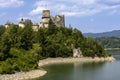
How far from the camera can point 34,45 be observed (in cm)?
8388

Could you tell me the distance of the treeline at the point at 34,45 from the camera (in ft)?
201

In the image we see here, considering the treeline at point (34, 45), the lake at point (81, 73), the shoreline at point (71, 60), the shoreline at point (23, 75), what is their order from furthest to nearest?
1. the shoreline at point (71, 60)
2. the treeline at point (34, 45)
3. the lake at point (81, 73)
4. the shoreline at point (23, 75)

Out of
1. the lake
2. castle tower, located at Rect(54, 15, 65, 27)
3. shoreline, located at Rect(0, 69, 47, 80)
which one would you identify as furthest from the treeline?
the lake

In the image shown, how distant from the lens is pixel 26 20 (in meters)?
106

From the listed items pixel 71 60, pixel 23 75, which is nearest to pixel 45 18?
pixel 71 60

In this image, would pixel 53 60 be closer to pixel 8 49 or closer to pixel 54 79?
pixel 8 49

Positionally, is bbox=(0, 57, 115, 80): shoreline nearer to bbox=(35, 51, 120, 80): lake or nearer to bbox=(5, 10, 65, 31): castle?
bbox=(35, 51, 120, 80): lake

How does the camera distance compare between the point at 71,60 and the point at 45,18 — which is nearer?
the point at 71,60

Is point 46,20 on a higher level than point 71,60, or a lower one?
higher

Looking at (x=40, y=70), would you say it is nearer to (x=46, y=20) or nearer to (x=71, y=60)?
(x=71, y=60)

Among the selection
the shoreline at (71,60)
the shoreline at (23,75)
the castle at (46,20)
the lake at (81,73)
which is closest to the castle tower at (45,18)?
the castle at (46,20)

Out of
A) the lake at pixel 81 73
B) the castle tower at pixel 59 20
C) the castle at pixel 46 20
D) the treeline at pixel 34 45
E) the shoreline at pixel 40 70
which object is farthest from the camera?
the castle tower at pixel 59 20

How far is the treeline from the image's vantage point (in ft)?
201

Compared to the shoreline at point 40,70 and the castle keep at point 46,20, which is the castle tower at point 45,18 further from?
the shoreline at point 40,70
